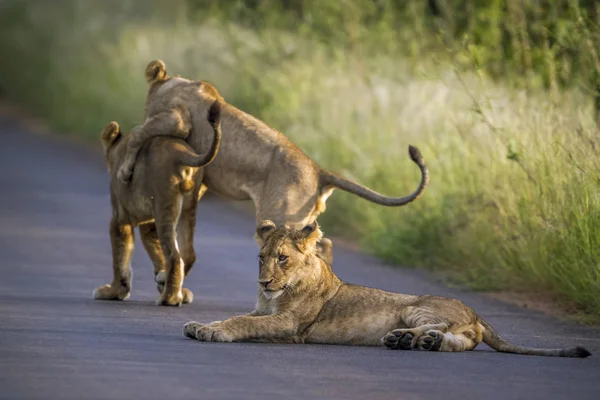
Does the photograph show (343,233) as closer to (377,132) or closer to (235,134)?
(377,132)

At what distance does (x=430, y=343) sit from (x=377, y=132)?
9.09m

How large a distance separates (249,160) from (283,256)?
96.8 inches

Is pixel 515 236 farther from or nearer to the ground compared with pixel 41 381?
farther from the ground

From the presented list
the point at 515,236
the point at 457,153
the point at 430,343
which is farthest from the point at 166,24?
the point at 430,343

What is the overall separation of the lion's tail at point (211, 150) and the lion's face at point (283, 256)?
4.74 feet

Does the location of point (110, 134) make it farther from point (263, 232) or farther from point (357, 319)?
point (357, 319)

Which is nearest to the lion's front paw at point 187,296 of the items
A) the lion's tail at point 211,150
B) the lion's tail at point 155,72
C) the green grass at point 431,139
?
the lion's tail at point 211,150

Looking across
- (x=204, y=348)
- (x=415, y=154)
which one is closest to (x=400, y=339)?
(x=204, y=348)

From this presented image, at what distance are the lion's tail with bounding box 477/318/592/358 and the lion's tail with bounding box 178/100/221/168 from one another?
2.44 m

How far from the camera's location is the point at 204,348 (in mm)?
9727

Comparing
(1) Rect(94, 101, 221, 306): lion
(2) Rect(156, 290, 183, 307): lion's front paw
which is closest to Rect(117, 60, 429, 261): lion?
(1) Rect(94, 101, 221, 306): lion

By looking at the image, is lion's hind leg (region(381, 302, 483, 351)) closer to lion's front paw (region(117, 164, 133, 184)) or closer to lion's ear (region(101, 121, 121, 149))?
lion's front paw (region(117, 164, 133, 184))

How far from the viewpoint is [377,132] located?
62.0 ft

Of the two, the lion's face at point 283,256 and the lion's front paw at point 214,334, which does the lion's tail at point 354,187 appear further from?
the lion's front paw at point 214,334
